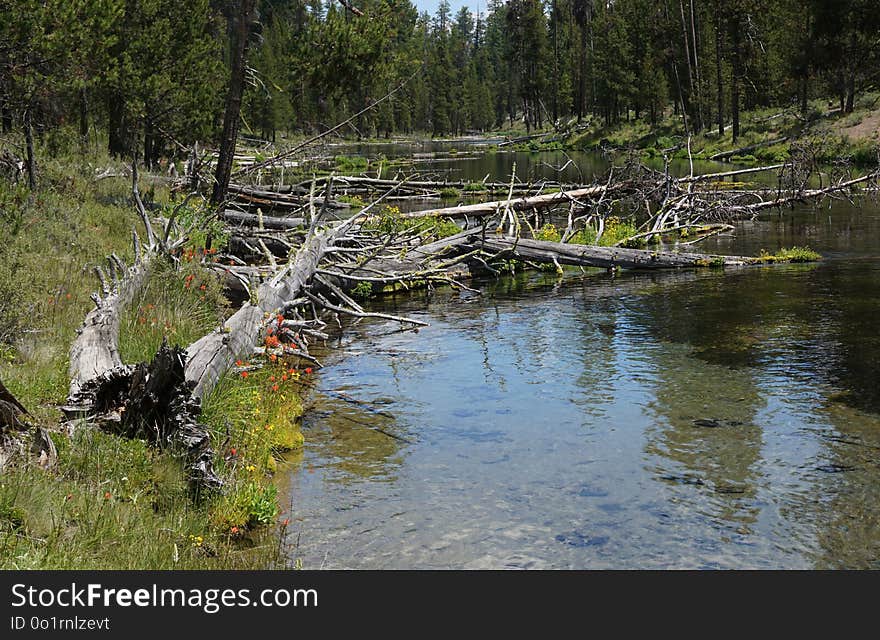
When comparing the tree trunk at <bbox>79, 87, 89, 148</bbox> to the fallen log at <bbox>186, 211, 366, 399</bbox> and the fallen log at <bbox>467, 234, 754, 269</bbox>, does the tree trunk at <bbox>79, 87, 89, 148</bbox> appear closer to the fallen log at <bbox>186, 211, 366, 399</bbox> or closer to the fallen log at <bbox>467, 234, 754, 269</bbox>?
the fallen log at <bbox>467, 234, 754, 269</bbox>

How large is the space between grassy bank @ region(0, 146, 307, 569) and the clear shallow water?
432 mm

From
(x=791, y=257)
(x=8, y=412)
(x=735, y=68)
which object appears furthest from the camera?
(x=735, y=68)

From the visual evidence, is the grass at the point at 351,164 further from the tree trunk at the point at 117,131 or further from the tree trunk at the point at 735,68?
the tree trunk at the point at 735,68

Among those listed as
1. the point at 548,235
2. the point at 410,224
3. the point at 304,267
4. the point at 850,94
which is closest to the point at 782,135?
the point at 850,94

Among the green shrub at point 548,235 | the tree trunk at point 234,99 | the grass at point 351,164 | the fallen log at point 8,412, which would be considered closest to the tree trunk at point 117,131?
the tree trunk at point 234,99

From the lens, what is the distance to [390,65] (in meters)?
20.6

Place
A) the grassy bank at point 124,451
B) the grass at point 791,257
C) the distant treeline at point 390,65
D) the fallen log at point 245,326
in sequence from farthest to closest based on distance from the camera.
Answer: the grass at point 791,257 → the distant treeline at point 390,65 → the fallen log at point 245,326 → the grassy bank at point 124,451

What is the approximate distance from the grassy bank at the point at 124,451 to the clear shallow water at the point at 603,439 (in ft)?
1.42

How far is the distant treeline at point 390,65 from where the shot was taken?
16844 mm

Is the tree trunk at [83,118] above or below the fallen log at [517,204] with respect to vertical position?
above

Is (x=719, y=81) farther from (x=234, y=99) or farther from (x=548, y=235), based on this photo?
(x=234, y=99)

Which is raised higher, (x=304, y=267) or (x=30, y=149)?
(x=30, y=149)

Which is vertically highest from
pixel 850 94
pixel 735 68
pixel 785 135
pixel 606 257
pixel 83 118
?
pixel 735 68

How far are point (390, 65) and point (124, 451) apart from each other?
15.6m
